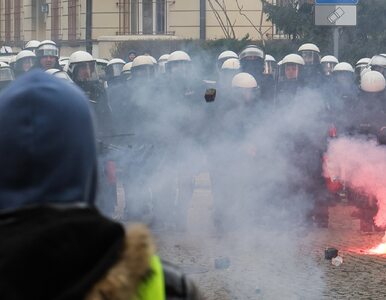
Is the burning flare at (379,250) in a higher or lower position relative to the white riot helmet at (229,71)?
lower

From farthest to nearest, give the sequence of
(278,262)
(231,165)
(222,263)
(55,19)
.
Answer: (55,19) < (231,165) < (278,262) < (222,263)

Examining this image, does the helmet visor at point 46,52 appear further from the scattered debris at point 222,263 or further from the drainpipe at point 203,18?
the drainpipe at point 203,18

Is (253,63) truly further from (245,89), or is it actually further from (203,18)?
(203,18)

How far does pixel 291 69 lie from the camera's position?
1152 centimetres

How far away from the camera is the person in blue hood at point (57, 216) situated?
1569mm

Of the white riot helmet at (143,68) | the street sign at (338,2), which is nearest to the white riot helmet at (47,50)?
the white riot helmet at (143,68)

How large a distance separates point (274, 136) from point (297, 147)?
0.25 metres

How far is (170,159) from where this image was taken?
10.2 metres

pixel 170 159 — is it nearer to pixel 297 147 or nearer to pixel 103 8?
pixel 297 147

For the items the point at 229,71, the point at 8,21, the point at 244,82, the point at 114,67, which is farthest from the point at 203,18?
the point at 244,82

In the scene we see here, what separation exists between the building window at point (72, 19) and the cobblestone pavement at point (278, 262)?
20720 millimetres

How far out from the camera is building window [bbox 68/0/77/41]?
30.3 metres

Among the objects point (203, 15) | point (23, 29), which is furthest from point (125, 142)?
point (23, 29)

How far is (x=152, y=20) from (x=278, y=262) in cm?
2191
